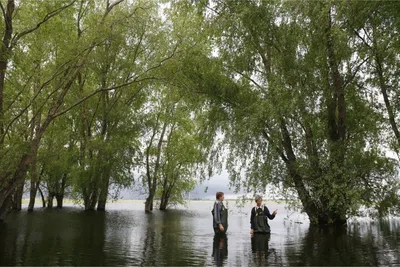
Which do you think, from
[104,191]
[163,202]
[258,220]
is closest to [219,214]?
[258,220]

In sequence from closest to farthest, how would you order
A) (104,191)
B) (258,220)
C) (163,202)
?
1. (258,220)
2. (104,191)
3. (163,202)

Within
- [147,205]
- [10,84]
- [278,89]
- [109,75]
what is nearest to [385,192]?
[278,89]

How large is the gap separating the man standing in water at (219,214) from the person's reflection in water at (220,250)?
33cm

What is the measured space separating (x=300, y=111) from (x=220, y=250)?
983cm

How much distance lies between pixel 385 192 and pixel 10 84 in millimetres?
21067

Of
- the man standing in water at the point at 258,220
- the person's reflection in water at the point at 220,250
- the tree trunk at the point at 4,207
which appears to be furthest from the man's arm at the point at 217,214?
the tree trunk at the point at 4,207

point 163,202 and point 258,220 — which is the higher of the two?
point 258,220

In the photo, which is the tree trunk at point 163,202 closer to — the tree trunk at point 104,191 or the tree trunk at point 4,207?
the tree trunk at point 104,191

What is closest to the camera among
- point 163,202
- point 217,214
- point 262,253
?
point 262,253

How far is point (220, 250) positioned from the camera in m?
11.3

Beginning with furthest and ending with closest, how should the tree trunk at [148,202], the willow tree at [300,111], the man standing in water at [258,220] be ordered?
1. the tree trunk at [148,202]
2. the willow tree at [300,111]
3. the man standing in water at [258,220]

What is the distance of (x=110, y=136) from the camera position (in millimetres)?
35469

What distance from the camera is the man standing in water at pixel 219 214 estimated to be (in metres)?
14.0

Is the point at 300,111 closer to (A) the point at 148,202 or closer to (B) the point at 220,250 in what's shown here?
(B) the point at 220,250
